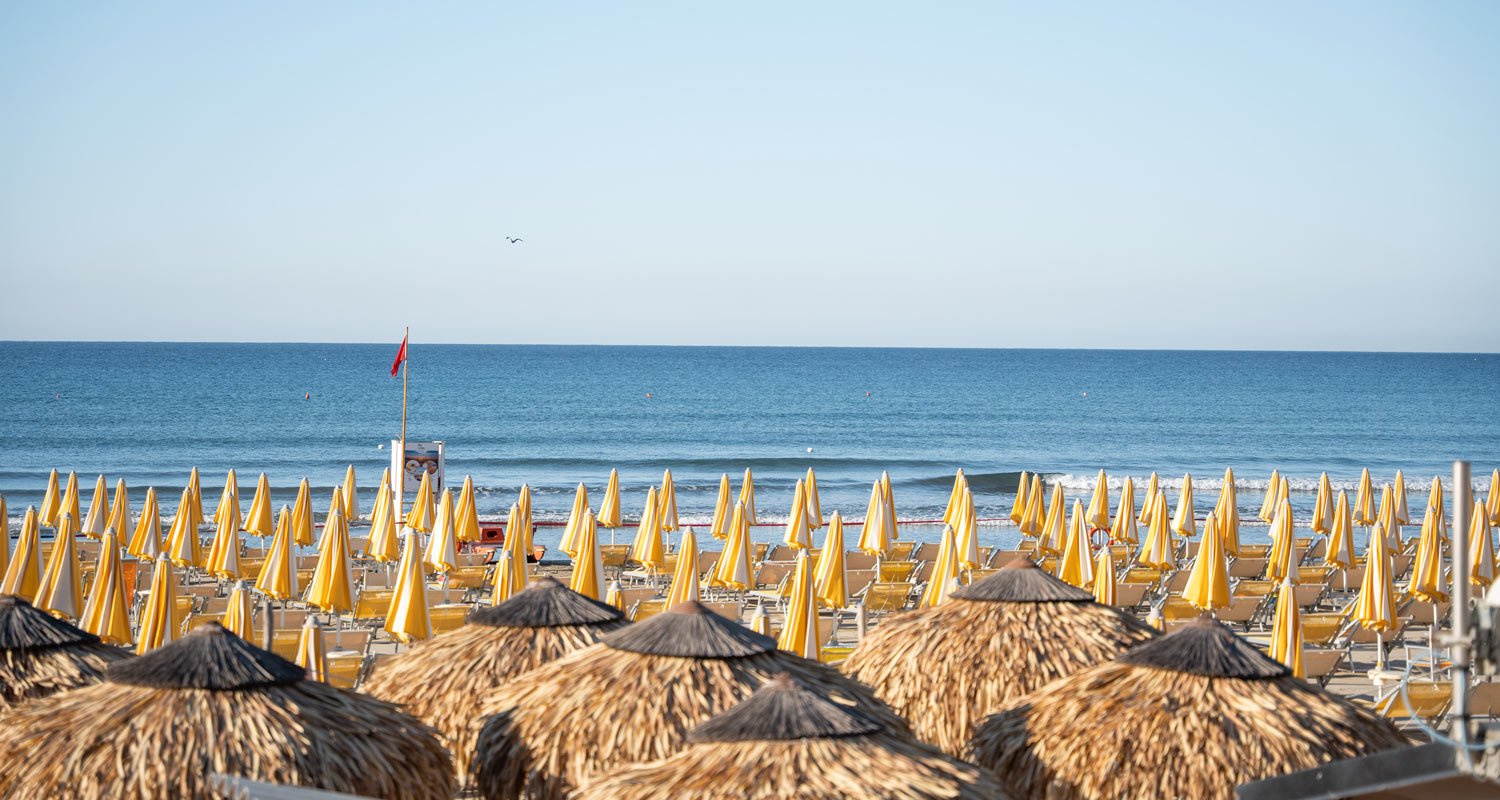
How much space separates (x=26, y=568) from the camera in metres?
10.3

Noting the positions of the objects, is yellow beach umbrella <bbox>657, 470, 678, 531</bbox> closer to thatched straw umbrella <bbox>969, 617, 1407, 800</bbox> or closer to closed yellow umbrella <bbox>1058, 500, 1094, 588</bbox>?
closed yellow umbrella <bbox>1058, 500, 1094, 588</bbox>

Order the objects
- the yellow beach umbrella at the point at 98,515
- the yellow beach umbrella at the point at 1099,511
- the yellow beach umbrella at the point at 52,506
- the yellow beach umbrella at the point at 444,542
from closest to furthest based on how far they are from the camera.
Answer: the yellow beach umbrella at the point at 444,542 → the yellow beach umbrella at the point at 98,515 → the yellow beach umbrella at the point at 52,506 → the yellow beach umbrella at the point at 1099,511

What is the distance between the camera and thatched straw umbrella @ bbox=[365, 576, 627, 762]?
23.2 ft

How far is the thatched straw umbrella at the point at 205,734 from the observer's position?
17.2 ft

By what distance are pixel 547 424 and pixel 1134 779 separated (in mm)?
53661

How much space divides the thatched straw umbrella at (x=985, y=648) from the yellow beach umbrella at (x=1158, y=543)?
6.83 metres

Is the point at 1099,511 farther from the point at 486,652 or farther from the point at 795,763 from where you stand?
the point at 795,763

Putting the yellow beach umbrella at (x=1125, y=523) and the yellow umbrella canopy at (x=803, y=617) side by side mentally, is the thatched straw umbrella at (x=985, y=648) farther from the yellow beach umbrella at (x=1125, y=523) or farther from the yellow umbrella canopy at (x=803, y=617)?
the yellow beach umbrella at (x=1125, y=523)

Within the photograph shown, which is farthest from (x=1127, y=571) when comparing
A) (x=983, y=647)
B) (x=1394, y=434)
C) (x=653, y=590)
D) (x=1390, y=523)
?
(x=1394, y=434)

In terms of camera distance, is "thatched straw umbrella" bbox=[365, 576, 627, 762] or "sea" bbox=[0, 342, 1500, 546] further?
"sea" bbox=[0, 342, 1500, 546]

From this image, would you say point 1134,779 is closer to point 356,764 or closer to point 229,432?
point 356,764

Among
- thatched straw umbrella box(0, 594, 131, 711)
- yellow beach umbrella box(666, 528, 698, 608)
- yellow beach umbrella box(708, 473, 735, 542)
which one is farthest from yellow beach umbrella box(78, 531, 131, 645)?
yellow beach umbrella box(708, 473, 735, 542)

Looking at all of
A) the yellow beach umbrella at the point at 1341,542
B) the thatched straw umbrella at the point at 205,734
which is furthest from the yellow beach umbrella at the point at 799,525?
the thatched straw umbrella at the point at 205,734

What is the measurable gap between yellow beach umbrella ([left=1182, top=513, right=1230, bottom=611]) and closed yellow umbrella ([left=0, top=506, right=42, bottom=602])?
9.09m
